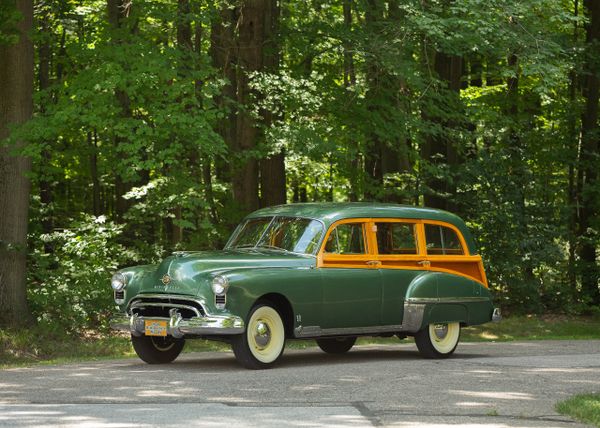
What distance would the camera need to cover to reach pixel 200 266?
13203mm

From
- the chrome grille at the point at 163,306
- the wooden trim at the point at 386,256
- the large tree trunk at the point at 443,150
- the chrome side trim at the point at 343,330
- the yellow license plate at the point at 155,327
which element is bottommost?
the chrome side trim at the point at 343,330

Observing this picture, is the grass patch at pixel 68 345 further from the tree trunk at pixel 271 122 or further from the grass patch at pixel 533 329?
the tree trunk at pixel 271 122

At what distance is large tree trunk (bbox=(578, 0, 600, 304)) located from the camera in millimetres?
29625

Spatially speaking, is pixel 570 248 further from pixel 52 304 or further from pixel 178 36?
pixel 52 304

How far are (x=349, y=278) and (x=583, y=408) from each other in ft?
16.6

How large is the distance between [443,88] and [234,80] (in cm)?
490

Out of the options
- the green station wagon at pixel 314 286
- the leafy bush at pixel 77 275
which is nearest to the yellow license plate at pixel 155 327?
the green station wagon at pixel 314 286

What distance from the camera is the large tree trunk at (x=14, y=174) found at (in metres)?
19.5

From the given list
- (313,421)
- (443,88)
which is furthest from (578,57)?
(313,421)

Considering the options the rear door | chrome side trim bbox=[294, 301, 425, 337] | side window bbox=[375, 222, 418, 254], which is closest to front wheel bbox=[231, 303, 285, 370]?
chrome side trim bbox=[294, 301, 425, 337]

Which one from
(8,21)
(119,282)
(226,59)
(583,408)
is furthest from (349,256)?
(226,59)

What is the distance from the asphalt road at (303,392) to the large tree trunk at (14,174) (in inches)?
194

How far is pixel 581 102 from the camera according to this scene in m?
33.8

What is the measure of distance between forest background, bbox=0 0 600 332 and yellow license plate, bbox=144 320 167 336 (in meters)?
5.64
